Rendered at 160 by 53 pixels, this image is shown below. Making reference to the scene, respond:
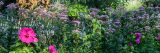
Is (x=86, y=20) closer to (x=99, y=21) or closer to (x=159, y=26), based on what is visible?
(x=99, y=21)

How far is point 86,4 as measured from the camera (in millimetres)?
11086

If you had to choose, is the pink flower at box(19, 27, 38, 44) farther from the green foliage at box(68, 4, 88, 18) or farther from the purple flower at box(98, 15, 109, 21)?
the green foliage at box(68, 4, 88, 18)

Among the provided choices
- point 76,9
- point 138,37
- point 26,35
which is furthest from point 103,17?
point 26,35

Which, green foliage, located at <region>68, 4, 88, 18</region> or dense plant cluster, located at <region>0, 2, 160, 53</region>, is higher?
dense plant cluster, located at <region>0, 2, 160, 53</region>

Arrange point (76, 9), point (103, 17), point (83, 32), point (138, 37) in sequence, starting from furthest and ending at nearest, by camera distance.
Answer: point (76, 9) → point (103, 17) → point (83, 32) → point (138, 37)

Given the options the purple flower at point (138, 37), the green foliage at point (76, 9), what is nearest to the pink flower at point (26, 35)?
the purple flower at point (138, 37)

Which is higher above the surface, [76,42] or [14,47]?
[14,47]

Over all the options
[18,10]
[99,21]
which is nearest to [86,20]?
[99,21]

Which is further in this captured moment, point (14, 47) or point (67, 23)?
point (67, 23)

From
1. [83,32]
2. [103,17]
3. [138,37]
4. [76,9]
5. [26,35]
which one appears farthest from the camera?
[76,9]

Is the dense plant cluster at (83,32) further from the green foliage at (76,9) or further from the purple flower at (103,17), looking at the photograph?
the green foliage at (76,9)

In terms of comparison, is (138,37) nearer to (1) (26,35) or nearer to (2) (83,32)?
(2) (83,32)

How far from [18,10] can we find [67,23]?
1323 millimetres

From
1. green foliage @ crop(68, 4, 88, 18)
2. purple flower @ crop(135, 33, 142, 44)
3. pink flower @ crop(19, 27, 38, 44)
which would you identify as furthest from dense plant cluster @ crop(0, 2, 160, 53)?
Answer: green foliage @ crop(68, 4, 88, 18)
